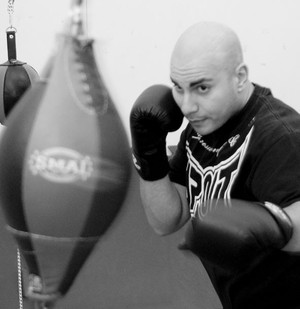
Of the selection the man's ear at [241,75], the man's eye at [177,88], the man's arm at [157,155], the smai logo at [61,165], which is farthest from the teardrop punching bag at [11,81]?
the smai logo at [61,165]

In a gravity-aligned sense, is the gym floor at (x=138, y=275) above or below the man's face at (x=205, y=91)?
below

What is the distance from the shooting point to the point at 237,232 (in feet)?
2.72

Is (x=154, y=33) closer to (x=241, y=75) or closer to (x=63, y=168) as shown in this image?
(x=241, y=75)

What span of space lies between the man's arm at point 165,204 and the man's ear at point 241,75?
1.00ft

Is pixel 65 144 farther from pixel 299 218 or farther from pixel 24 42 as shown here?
pixel 24 42

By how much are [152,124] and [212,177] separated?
161mm

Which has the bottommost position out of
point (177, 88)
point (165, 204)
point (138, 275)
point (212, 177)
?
point (138, 275)

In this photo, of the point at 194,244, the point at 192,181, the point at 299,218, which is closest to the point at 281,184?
the point at 299,218

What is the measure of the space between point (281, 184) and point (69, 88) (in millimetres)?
374

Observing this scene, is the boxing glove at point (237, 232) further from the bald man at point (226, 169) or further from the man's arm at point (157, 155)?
the man's arm at point (157, 155)

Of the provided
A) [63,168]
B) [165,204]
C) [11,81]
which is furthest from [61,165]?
[11,81]

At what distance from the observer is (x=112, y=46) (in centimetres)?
199

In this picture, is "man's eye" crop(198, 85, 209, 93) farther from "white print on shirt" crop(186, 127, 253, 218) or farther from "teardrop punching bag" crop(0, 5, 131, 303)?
"teardrop punching bag" crop(0, 5, 131, 303)

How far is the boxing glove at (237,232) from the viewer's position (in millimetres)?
831
